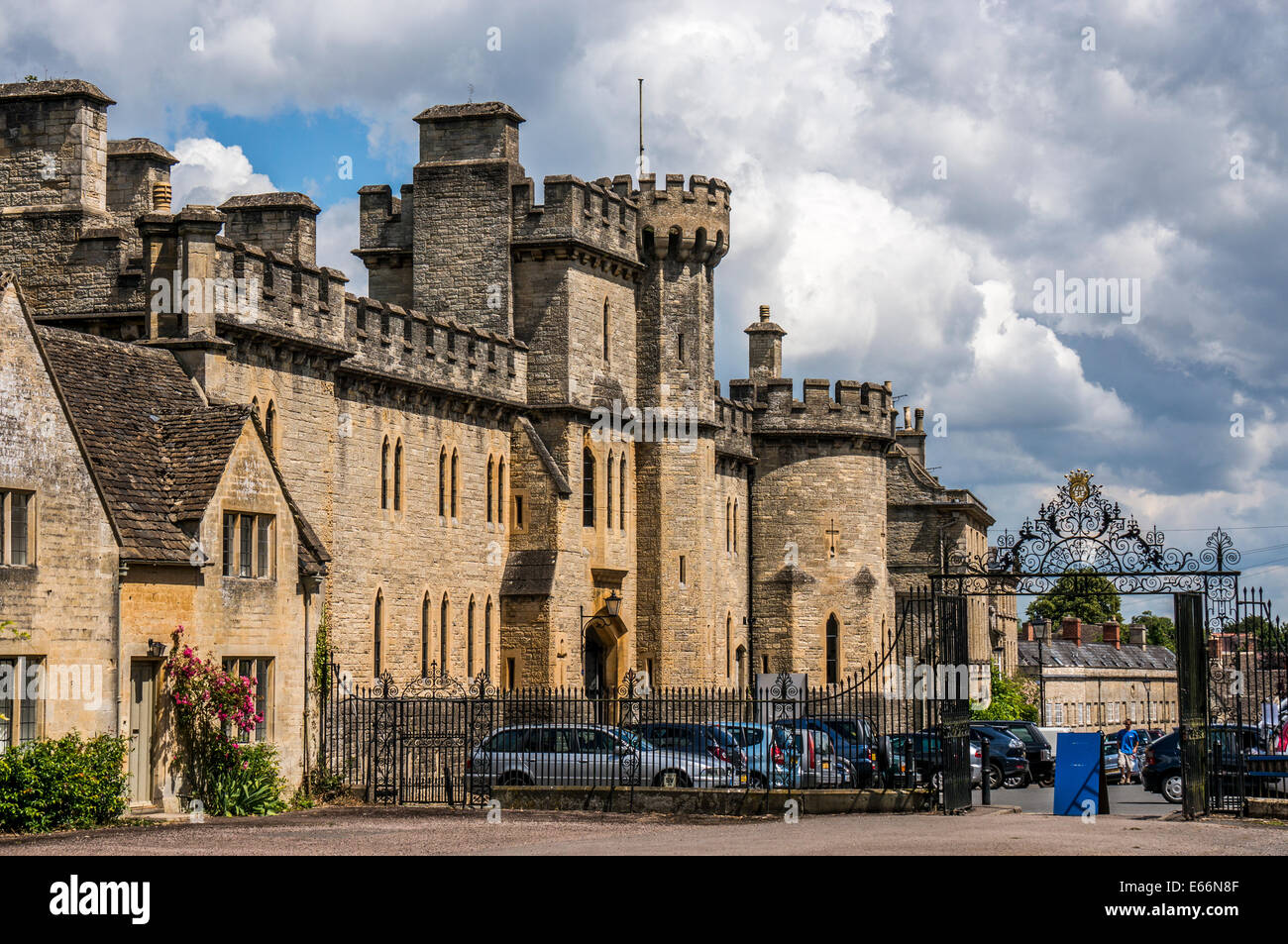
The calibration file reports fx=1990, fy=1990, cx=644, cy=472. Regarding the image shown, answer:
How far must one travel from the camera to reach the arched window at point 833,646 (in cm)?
5891

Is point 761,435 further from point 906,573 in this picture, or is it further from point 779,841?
point 779,841

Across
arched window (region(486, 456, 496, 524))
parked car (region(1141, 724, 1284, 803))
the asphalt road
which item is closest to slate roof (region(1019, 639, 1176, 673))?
arched window (region(486, 456, 496, 524))

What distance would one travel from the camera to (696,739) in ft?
111

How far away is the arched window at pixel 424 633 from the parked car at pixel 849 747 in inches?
363

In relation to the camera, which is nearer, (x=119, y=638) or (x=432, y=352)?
(x=119, y=638)

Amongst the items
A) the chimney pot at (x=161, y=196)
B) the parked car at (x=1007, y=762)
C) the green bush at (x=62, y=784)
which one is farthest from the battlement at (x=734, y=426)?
the green bush at (x=62, y=784)

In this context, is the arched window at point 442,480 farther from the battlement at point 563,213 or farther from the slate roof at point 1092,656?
the slate roof at point 1092,656

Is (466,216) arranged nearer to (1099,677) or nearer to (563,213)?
(563,213)

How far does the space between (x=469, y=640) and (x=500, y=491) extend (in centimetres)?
384

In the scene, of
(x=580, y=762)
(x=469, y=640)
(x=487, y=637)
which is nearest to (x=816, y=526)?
(x=487, y=637)
